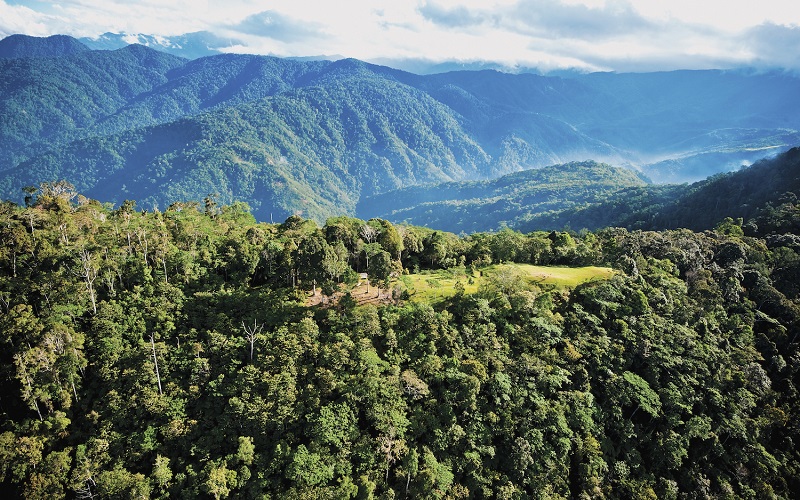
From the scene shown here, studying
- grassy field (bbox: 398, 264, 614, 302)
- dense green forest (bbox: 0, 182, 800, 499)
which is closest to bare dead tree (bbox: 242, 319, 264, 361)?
dense green forest (bbox: 0, 182, 800, 499)

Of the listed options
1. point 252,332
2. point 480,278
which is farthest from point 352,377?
point 480,278

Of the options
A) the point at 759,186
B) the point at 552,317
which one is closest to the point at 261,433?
the point at 552,317

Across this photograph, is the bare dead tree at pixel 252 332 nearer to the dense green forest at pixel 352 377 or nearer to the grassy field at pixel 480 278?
the dense green forest at pixel 352 377

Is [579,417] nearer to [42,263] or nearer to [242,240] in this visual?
[242,240]

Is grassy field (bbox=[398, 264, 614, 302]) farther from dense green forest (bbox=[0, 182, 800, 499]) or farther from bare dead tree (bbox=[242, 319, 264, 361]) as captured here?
bare dead tree (bbox=[242, 319, 264, 361])

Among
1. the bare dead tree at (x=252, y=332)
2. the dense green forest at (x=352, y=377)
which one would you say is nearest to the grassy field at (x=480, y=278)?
the dense green forest at (x=352, y=377)

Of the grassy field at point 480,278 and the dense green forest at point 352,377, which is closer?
the dense green forest at point 352,377
